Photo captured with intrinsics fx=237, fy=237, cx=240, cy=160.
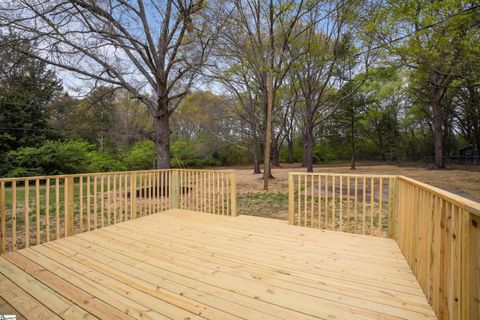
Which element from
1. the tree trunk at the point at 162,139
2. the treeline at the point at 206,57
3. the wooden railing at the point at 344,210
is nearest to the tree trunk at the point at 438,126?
the treeline at the point at 206,57

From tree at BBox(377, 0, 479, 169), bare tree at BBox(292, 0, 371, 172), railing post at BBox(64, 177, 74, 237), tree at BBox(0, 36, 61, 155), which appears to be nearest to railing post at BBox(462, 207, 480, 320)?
railing post at BBox(64, 177, 74, 237)

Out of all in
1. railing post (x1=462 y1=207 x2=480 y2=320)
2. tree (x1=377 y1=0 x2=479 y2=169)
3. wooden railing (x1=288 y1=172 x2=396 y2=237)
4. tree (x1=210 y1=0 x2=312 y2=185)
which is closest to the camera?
→ railing post (x1=462 y1=207 x2=480 y2=320)

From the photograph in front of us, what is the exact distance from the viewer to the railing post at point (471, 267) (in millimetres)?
993

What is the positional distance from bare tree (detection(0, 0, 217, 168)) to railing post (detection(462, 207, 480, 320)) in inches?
250

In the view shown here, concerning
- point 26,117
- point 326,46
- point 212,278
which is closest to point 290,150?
point 326,46

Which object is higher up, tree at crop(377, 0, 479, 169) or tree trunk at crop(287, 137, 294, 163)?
tree at crop(377, 0, 479, 169)

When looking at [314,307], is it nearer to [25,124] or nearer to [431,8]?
[431,8]

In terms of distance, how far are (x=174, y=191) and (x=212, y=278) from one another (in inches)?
121

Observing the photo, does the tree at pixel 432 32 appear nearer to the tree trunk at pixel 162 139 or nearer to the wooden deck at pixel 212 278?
the wooden deck at pixel 212 278

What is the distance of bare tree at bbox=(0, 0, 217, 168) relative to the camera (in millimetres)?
5086

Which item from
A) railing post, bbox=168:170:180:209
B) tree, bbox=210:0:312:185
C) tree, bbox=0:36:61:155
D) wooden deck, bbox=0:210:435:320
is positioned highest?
tree, bbox=210:0:312:185

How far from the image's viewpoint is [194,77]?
24.6 ft

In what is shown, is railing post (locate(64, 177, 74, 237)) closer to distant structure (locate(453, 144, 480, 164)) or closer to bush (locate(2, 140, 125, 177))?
bush (locate(2, 140, 125, 177))

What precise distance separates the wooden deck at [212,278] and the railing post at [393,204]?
0.21m
